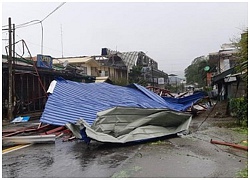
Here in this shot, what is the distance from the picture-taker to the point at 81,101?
10617 millimetres

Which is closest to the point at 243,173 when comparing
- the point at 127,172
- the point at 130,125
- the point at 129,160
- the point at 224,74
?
the point at 127,172

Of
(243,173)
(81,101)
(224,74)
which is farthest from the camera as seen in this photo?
(224,74)

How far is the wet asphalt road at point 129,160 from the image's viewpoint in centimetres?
483

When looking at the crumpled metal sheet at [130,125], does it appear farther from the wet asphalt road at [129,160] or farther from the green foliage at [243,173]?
the green foliage at [243,173]

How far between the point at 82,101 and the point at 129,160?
5246 millimetres

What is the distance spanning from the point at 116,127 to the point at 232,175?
3554mm

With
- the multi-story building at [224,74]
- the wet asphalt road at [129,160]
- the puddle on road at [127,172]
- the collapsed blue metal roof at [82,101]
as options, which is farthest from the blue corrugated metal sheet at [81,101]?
the multi-story building at [224,74]

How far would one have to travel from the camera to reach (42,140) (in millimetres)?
8156

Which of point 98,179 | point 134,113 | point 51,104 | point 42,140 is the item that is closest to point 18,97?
point 51,104

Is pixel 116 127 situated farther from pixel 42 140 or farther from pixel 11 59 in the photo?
pixel 11 59

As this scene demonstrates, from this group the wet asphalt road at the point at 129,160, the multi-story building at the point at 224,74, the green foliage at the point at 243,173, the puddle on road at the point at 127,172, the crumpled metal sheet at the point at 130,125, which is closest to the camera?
the green foliage at the point at 243,173

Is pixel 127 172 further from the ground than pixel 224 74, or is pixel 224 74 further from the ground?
pixel 224 74

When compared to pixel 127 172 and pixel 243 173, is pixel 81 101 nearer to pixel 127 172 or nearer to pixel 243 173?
pixel 127 172

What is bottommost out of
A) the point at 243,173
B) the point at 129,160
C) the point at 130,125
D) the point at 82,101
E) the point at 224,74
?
the point at 129,160
